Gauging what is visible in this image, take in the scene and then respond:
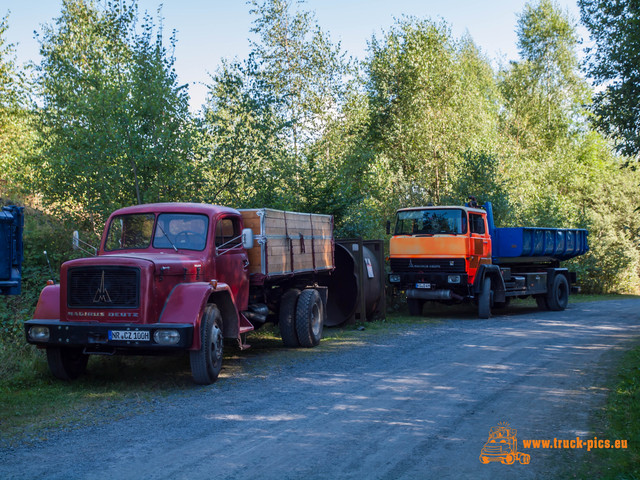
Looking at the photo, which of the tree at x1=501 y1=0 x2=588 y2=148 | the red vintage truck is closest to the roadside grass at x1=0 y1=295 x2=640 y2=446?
the red vintage truck

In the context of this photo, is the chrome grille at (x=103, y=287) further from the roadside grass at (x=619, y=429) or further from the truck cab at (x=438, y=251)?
the truck cab at (x=438, y=251)

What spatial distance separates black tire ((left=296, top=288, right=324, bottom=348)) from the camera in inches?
447

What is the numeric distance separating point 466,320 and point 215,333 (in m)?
9.46

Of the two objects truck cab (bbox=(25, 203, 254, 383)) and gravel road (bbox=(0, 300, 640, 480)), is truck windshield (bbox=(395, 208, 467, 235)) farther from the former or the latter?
truck cab (bbox=(25, 203, 254, 383))

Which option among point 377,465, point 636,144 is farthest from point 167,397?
point 636,144

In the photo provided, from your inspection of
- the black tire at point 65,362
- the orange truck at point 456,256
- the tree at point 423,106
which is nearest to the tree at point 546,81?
the tree at point 423,106

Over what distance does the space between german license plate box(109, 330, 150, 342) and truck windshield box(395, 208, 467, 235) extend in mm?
→ 10162

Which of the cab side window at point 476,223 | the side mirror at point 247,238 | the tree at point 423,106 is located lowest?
the side mirror at point 247,238

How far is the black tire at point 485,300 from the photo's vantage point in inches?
653

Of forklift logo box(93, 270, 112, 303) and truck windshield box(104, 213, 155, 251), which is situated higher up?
truck windshield box(104, 213, 155, 251)

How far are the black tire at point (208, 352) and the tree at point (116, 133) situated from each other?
608 centimetres

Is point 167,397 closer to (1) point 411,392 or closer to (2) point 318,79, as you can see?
(1) point 411,392

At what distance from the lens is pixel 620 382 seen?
7.97 metres

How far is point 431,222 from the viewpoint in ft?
54.1
